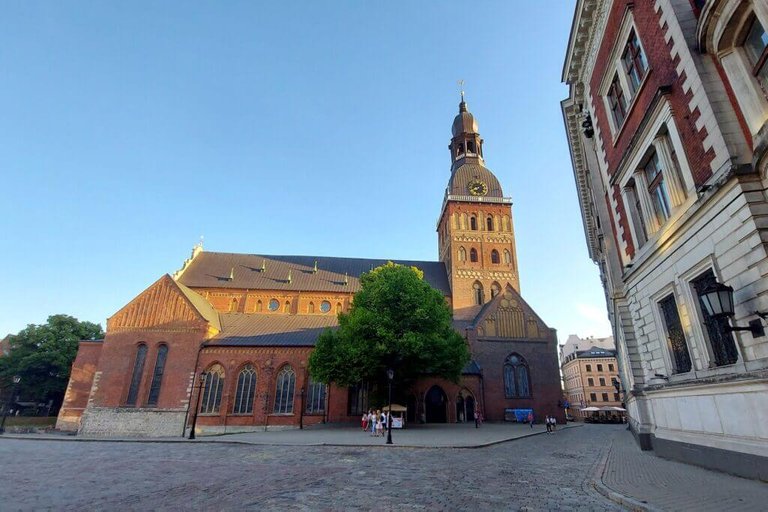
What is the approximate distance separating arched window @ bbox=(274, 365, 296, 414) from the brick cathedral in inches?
3.3

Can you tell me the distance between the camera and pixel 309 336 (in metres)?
35.0

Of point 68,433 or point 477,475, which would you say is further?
point 68,433

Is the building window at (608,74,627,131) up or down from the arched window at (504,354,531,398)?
up

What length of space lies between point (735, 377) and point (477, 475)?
5.99 metres

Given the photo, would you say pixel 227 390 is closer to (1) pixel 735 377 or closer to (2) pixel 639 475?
(2) pixel 639 475

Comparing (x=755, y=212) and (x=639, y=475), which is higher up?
(x=755, y=212)

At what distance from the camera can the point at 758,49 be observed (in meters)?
7.61

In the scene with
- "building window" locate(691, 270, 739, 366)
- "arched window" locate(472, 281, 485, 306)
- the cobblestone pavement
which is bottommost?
the cobblestone pavement

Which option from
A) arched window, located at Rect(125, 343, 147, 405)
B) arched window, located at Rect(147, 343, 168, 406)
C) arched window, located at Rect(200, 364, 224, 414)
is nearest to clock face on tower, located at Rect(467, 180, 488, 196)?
arched window, located at Rect(200, 364, 224, 414)

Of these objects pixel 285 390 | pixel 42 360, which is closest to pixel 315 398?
pixel 285 390

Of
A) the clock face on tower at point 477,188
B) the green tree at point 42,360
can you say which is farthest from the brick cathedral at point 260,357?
the green tree at point 42,360

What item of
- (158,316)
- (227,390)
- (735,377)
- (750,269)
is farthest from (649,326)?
(158,316)

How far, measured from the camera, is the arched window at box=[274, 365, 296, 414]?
3209 centimetres

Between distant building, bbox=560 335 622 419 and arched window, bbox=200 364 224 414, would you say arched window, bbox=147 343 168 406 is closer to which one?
arched window, bbox=200 364 224 414
